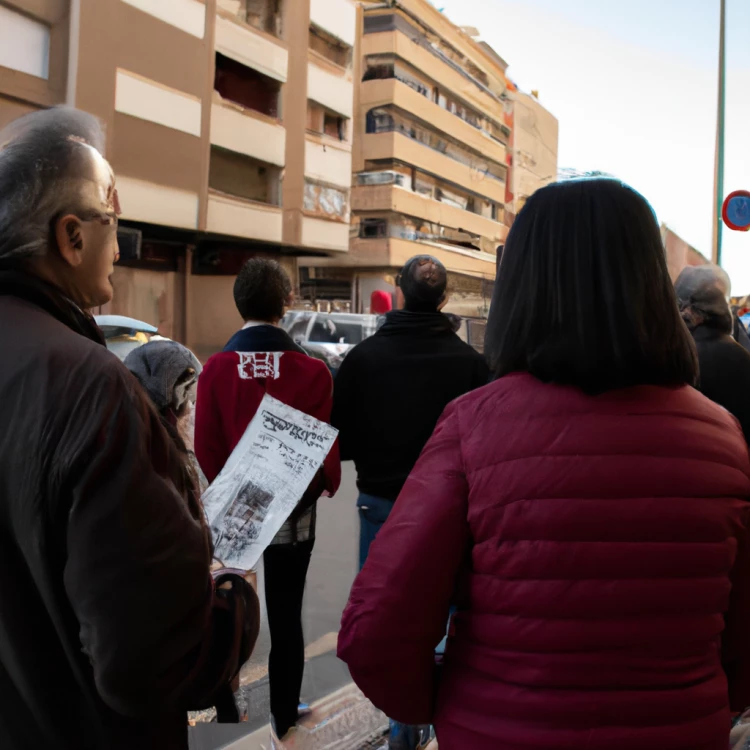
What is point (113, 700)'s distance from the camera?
3.66 ft

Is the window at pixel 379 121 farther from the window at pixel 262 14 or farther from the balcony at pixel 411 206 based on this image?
the window at pixel 262 14

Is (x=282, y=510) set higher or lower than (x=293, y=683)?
higher

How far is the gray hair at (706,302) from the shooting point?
347 cm

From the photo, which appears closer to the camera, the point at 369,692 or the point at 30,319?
the point at 30,319

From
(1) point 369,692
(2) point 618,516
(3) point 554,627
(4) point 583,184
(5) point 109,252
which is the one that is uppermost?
(4) point 583,184

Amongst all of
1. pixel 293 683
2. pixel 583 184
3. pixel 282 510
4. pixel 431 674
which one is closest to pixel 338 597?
pixel 293 683

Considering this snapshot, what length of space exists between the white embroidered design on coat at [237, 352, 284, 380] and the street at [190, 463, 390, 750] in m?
1.17

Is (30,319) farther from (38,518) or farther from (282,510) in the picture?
(282,510)

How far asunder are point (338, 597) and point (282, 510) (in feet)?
9.80

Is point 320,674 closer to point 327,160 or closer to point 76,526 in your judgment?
point 76,526

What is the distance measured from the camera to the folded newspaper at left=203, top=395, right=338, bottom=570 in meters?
2.19

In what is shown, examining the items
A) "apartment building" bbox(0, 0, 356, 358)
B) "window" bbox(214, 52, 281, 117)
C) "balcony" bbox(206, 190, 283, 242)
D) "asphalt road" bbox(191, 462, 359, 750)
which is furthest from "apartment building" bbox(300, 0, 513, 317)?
"asphalt road" bbox(191, 462, 359, 750)

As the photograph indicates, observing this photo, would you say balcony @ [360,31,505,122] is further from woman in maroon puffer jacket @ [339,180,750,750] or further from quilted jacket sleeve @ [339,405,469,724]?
quilted jacket sleeve @ [339,405,469,724]

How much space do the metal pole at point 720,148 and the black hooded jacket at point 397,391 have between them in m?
10.5
